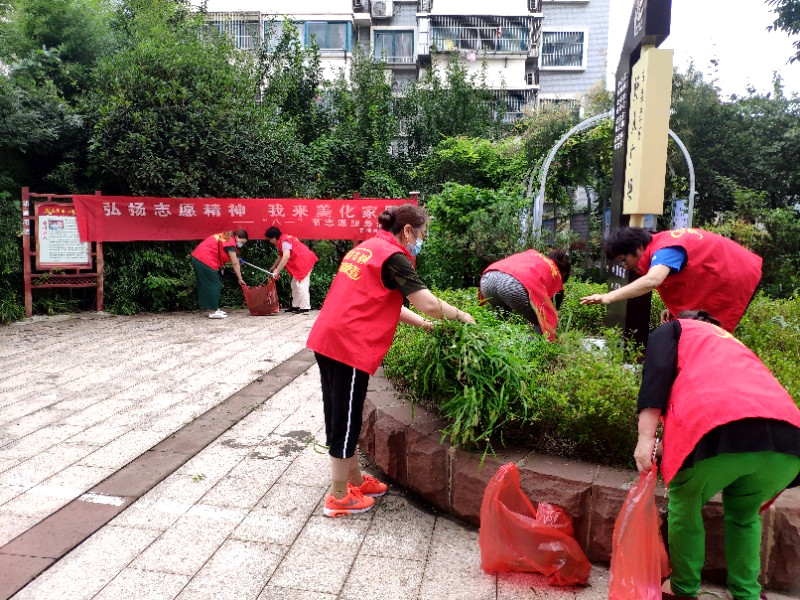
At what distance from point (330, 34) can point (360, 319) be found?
72.1 feet

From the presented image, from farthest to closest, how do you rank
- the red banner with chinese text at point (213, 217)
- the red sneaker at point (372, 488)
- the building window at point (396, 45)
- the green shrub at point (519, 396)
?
the building window at point (396, 45), the red banner with chinese text at point (213, 217), the red sneaker at point (372, 488), the green shrub at point (519, 396)

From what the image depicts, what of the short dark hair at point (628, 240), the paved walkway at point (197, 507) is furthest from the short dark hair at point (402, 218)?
the paved walkway at point (197, 507)

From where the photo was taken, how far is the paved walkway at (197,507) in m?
2.63

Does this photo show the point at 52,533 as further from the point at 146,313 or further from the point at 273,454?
the point at 146,313

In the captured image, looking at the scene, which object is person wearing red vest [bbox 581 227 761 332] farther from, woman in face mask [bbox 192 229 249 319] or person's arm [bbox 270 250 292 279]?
woman in face mask [bbox 192 229 249 319]

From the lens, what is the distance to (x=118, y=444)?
4152 mm

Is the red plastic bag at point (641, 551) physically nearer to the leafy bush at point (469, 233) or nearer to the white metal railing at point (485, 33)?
the leafy bush at point (469, 233)

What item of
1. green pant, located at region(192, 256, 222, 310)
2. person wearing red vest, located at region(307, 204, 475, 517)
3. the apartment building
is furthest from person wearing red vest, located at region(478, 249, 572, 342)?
the apartment building

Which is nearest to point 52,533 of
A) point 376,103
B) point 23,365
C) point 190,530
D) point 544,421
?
point 190,530

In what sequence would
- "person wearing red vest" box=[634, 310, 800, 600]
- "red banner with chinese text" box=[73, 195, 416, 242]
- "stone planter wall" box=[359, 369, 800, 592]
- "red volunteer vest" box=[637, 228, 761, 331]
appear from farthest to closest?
"red banner with chinese text" box=[73, 195, 416, 242] < "red volunteer vest" box=[637, 228, 761, 331] < "stone planter wall" box=[359, 369, 800, 592] < "person wearing red vest" box=[634, 310, 800, 600]

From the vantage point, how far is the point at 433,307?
3059 millimetres

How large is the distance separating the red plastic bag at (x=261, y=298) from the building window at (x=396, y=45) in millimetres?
16063

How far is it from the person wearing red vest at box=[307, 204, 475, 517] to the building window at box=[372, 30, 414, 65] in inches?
870

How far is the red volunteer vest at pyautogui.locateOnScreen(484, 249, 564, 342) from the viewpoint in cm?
418
